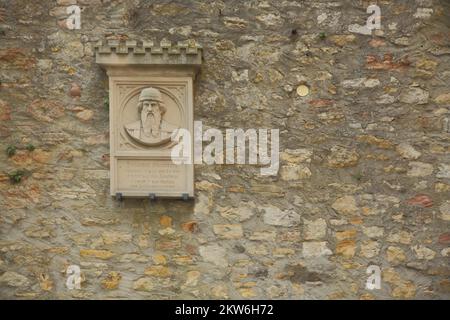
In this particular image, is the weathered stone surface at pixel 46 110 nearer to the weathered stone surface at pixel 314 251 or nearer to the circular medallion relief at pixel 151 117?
the circular medallion relief at pixel 151 117

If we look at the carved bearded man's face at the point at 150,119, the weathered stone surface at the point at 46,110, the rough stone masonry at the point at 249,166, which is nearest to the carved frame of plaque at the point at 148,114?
the carved bearded man's face at the point at 150,119

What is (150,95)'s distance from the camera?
191 inches

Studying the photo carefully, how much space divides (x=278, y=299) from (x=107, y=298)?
4.48ft

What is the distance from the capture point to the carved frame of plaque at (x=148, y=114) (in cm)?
485

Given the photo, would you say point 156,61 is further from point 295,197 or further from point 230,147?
point 295,197

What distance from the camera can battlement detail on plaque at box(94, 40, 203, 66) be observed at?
15.9 feet

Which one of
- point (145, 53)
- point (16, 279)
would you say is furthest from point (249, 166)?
point (16, 279)

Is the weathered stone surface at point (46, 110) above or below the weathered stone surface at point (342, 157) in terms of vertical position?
above

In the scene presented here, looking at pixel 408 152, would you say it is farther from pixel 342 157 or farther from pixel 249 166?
pixel 249 166

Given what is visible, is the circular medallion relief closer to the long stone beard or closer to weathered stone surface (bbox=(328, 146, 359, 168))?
the long stone beard

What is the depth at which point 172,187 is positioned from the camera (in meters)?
4.91

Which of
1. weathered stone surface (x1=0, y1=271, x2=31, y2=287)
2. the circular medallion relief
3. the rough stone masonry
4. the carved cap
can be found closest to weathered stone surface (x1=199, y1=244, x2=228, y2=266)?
the rough stone masonry

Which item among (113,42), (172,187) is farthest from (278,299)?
(113,42)

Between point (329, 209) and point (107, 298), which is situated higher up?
point (329, 209)
